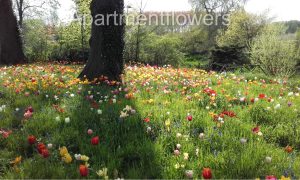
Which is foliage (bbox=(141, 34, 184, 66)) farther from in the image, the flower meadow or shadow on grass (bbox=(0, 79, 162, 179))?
shadow on grass (bbox=(0, 79, 162, 179))

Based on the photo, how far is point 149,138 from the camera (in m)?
3.71

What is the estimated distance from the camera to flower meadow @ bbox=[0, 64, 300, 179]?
2.98 meters

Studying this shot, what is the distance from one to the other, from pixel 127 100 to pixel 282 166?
3051 mm

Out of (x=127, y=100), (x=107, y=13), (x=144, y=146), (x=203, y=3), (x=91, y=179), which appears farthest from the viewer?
(x=203, y=3)

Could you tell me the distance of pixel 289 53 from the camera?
17391 mm

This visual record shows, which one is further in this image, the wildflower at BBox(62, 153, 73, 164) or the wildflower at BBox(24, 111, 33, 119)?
the wildflower at BBox(24, 111, 33, 119)

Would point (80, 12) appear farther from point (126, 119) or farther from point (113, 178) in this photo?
point (113, 178)

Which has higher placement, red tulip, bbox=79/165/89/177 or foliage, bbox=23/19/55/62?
foliage, bbox=23/19/55/62

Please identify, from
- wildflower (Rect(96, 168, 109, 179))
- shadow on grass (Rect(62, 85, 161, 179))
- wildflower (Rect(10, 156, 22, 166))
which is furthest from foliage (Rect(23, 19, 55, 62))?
wildflower (Rect(96, 168, 109, 179))

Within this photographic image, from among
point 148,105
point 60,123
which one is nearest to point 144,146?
point 60,123

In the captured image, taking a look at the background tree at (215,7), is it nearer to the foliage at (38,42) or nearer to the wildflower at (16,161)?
the foliage at (38,42)

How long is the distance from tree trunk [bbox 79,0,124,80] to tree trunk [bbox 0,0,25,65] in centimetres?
1037

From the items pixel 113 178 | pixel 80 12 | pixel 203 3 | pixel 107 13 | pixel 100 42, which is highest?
pixel 203 3

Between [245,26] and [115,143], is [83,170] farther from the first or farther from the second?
[245,26]
